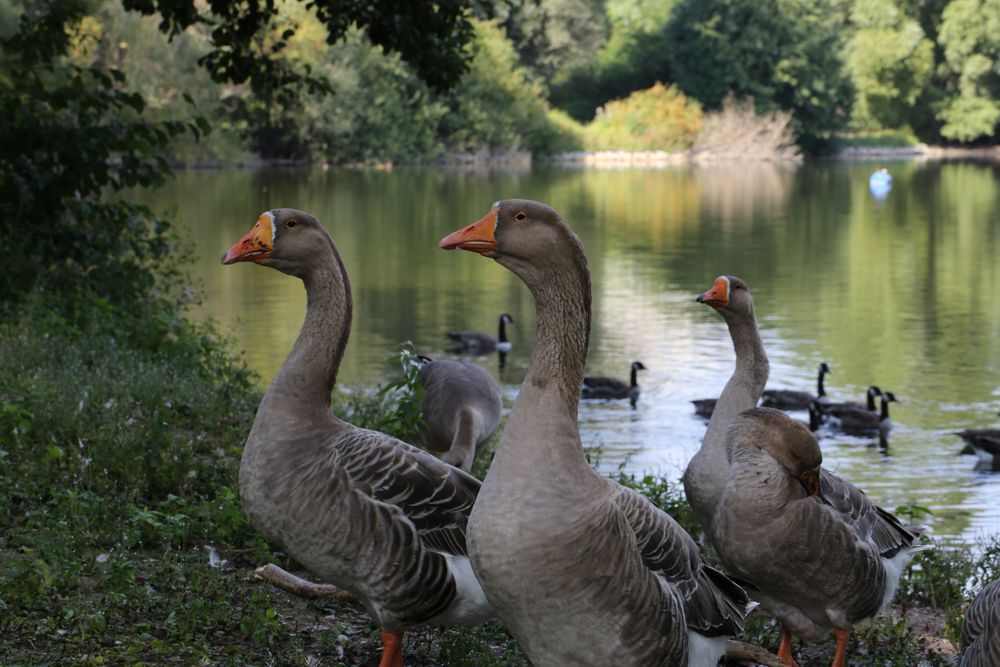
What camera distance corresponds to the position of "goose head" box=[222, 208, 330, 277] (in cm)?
553

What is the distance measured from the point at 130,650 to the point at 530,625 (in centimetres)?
179

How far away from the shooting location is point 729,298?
742 centimetres

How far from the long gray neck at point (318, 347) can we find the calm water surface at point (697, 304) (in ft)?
15.2

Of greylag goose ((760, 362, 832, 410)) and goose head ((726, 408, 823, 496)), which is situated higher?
goose head ((726, 408, 823, 496))

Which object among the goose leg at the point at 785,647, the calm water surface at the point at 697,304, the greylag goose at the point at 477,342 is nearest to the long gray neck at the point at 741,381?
the goose leg at the point at 785,647

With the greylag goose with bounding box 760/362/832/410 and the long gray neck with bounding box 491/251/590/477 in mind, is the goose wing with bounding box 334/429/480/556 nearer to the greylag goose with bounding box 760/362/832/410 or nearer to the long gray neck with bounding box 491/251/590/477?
the long gray neck with bounding box 491/251/590/477

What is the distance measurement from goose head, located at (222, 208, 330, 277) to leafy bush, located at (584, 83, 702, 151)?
268 feet

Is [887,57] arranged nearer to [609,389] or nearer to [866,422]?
[609,389]

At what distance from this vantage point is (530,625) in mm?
4152

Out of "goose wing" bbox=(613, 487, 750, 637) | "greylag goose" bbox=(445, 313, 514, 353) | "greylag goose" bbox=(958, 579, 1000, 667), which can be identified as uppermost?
"goose wing" bbox=(613, 487, 750, 637)

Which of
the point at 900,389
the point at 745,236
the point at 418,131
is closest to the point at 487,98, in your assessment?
the point at 418,131

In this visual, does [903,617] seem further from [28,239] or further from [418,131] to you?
[418,131]

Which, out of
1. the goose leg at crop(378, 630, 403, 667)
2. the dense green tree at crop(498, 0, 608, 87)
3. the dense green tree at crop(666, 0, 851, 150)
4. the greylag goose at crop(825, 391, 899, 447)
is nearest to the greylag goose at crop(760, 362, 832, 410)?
the greylag goose at crop(825, 391, 899, 447)

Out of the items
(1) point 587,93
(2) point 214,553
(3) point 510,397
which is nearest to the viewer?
(2) point 214,553
